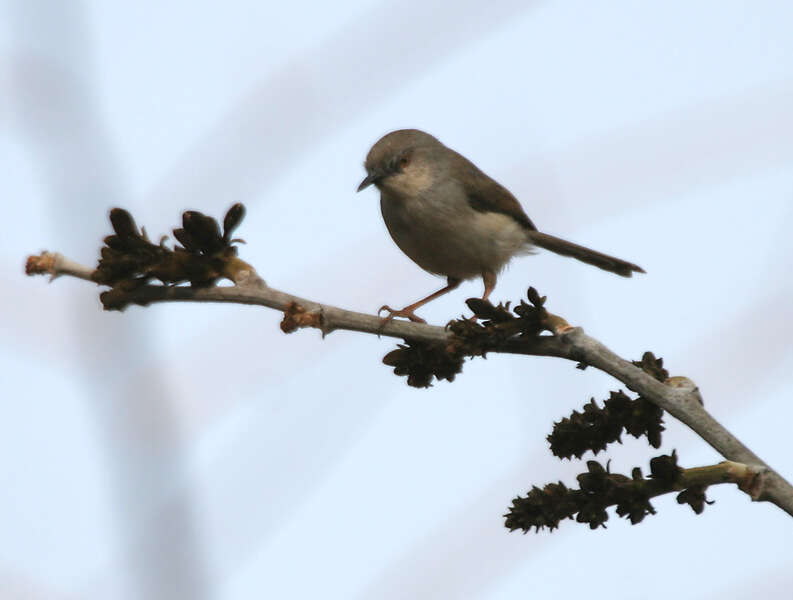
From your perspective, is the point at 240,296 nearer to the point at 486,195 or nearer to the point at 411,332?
the point at 411,332

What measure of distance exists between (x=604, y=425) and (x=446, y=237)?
3.57 metres

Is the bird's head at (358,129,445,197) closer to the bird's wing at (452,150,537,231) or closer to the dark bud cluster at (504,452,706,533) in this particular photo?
the bird's wing at (452,150,537,231)

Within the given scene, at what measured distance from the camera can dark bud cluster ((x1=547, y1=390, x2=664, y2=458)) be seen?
7.80 ft

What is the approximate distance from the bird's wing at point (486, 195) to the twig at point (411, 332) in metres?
3.81

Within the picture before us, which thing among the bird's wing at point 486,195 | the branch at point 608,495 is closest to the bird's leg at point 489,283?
the bird's wing at point 486,195

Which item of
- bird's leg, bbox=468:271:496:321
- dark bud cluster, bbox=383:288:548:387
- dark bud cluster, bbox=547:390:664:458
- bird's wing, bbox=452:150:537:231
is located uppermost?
bird's wing, bbox=452:150:537:231

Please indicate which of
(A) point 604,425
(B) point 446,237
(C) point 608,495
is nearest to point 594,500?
(C) point 608,495

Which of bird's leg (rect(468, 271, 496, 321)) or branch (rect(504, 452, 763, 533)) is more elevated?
bird's leg (rect(468, 271, 496, 321))

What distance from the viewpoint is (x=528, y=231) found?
6621 millimetres

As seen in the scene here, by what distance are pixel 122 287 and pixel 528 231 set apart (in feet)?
14.8

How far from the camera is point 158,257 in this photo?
244 cm

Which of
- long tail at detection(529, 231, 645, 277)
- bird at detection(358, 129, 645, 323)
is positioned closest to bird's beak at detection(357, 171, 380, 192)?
bird at detection(358, 129, 645, 323)

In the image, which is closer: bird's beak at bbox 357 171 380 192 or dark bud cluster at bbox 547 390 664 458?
dark bud cluster at bbox 547 390 664 458

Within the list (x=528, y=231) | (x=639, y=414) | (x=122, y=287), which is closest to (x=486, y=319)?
(x=639, y=414)
